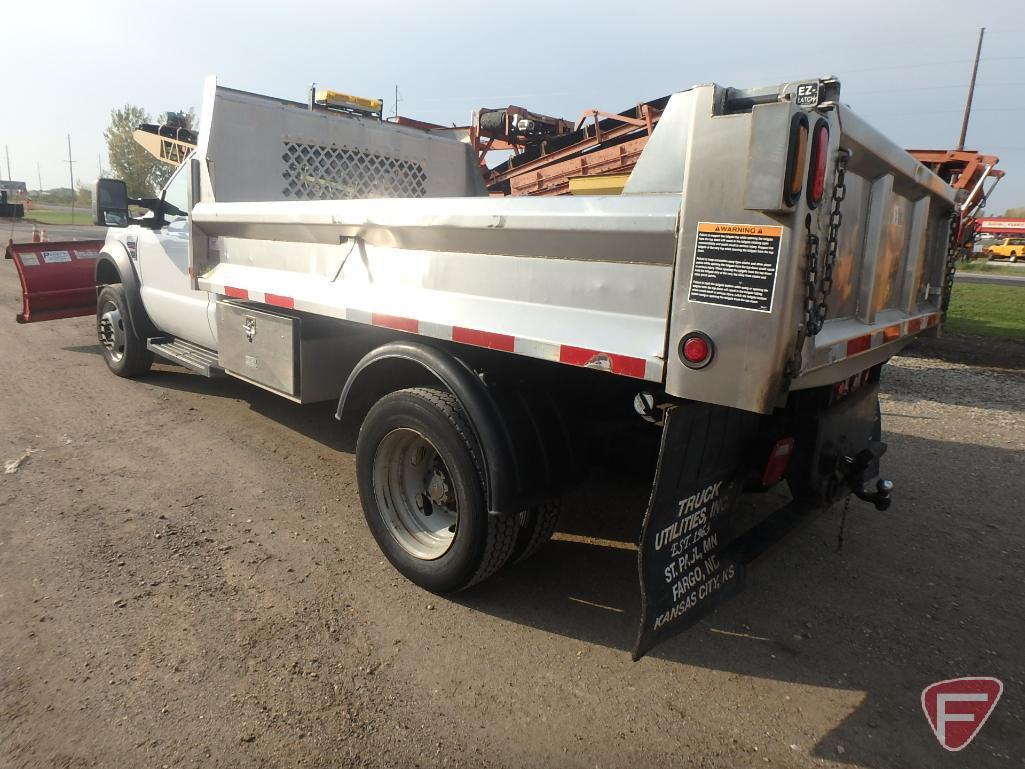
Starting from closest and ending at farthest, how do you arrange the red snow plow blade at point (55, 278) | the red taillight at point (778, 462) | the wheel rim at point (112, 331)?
the red taillight at point (778, 462)
the wheel rim at point (112, 331)
the red snow plow blade at point (55, 278)

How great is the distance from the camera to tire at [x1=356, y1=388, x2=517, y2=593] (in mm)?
2859

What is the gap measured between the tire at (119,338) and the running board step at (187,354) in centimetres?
27

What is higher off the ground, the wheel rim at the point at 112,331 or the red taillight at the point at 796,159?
the red taillight at the point at 796,159

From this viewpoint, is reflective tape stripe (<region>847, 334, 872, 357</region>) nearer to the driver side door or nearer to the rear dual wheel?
the rear dual wheel

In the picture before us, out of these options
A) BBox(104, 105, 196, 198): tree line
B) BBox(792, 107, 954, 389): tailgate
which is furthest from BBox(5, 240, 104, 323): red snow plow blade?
BBox(104, 105, 196, 198): tree line

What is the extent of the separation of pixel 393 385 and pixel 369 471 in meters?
0.46

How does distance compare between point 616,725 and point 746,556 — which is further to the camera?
point 746,556

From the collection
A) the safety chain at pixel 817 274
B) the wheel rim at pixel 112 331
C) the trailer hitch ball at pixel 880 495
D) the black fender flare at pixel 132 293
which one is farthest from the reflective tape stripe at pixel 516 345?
the wheel rim at pixel 112 331

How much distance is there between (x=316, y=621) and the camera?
2.94 metres

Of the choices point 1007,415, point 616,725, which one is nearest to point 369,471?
point 616,725

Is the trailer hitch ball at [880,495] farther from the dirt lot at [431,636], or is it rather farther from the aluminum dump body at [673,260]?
the aluminum dump body at [673,260]

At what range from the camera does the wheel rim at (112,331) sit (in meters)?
6.73

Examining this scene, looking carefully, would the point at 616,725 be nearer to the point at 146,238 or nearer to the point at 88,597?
the point at 88,597

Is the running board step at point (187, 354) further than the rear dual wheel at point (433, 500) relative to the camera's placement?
Yes
